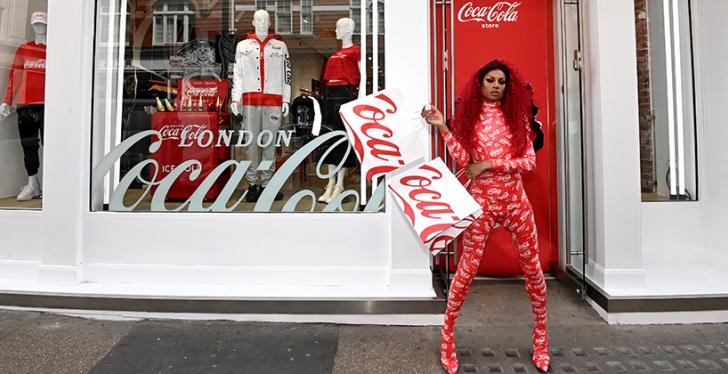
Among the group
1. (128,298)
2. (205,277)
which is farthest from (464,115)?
(128,298)

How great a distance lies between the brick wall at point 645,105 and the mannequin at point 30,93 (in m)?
5.87

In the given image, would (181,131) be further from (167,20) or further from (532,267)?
(532,267)

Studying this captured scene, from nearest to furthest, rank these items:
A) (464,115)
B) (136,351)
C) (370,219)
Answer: (464,115)
(136,351)
(370,219)

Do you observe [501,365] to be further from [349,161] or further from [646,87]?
[646,87]

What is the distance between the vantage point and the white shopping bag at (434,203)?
2.50 metres

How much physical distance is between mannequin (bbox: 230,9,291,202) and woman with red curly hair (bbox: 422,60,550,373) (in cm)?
192

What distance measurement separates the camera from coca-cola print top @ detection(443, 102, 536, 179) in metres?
2.46

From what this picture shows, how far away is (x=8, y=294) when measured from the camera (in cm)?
343

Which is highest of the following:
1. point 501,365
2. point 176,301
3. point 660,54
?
point 660,54

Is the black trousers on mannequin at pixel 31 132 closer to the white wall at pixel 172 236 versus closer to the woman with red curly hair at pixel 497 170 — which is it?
the white wall at pixel 172 236

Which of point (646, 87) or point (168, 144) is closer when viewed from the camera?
point (168, 144)

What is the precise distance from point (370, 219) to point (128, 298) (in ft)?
6.57

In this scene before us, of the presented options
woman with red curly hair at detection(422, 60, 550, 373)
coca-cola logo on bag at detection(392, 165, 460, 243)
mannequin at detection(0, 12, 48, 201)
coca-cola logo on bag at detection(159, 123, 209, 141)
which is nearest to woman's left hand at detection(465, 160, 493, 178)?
woman with red curly hair at detection(422, 60, 550, 373)

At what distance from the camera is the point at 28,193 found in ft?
13.1
